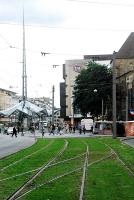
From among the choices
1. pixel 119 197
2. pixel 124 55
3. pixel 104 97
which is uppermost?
pixel 124 55

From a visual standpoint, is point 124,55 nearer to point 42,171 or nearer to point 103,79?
point 103,79

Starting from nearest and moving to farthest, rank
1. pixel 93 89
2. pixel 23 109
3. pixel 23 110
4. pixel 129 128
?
pixel 129 128 → pixel 23 110 → pixel 23 109 → pixel 93 89

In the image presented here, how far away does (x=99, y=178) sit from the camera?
16812mm

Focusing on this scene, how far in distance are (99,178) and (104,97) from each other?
90.0 meters

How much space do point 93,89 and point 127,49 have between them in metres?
21.5

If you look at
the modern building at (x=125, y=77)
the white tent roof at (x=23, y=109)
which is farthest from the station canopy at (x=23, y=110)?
the modern building at (x=125, y=77)

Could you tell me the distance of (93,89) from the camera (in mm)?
105750

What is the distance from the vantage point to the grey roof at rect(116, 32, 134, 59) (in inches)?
4795

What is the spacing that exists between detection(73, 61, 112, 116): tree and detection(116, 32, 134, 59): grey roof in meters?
11.5

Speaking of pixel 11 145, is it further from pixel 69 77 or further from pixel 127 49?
pixel 69 77

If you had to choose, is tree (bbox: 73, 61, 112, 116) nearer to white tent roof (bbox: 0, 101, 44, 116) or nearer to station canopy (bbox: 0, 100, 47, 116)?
station canopy (bbox: 0, 100, 47, 116)

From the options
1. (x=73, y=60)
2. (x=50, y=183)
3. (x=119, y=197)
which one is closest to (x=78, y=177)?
(x=50, y=183)

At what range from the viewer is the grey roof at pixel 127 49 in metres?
122

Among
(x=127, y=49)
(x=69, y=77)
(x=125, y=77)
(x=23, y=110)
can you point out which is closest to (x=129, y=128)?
(x=23, y=110)
